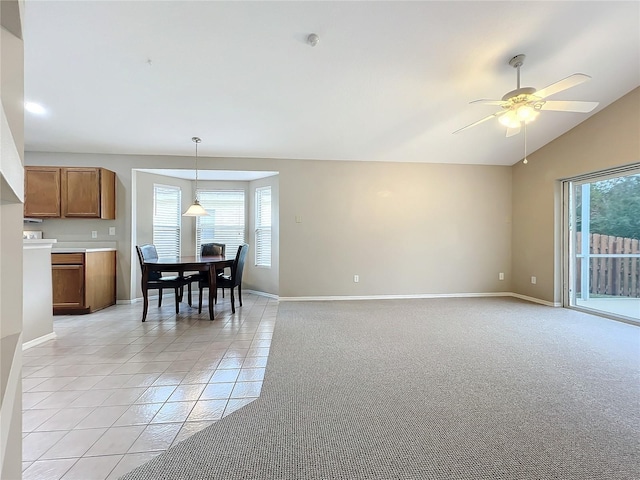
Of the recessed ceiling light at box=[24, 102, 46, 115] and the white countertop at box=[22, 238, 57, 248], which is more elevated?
the recessed ceiling light at box=[24, 102, 46, 115]

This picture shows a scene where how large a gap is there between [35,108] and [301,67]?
3458 mm

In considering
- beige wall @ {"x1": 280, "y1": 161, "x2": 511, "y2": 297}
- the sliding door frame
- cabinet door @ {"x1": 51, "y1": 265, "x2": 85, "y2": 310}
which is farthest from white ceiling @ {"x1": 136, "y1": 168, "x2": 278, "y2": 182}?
the sliding door frame

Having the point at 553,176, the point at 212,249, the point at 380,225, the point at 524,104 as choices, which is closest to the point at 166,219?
the point at 212,249

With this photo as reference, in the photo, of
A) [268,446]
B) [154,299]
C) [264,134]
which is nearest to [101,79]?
[264,134]

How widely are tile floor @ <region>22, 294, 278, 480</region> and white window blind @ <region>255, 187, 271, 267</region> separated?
1.88m

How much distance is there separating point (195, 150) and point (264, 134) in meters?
1.30

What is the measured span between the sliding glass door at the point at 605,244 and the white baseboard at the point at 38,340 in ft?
22.9

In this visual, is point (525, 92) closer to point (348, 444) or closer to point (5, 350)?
point (348, 444)

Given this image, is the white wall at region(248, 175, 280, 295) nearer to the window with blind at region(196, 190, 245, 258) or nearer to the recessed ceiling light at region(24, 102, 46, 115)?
the window with blind at region(196, 190, 245, 258)

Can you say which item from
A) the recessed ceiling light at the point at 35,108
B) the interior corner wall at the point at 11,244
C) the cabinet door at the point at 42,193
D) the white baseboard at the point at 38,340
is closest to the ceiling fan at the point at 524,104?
the interior corner wall at the point at 11,244

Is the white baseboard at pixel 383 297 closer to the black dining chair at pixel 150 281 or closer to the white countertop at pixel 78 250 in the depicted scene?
the white countertop at pixel 78 250

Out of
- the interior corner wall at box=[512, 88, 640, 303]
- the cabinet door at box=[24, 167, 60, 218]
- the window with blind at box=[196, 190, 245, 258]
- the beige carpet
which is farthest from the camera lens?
the window with blind at box=[196, 190, 245, 258]

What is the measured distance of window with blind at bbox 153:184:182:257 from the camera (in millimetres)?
5324

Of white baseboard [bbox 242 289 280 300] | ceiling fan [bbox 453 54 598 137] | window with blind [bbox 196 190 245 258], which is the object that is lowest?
white baseboard [bbox 242 289 280 300]
